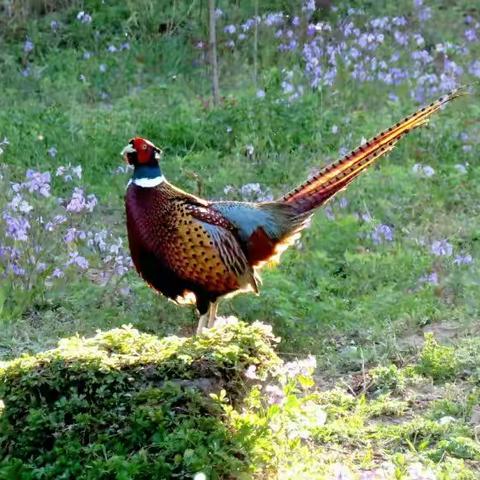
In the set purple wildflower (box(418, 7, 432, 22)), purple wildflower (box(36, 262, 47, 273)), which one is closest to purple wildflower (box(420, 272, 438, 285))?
purple wildflower (box(36, 262, 47, 273))

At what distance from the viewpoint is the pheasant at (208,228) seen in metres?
5.80

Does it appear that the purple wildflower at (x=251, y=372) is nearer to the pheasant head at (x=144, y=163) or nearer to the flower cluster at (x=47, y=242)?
the pheasant head at (x=144, y=163)

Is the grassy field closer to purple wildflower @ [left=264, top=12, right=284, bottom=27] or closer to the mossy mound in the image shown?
purple wildflower @ [left=264, top=12, right=284, bottom=27]

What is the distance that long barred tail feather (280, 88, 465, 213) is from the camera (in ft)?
20.1

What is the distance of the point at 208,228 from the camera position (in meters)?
5.89

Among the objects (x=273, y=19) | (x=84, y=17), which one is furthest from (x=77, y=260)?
(x=84, y=17)

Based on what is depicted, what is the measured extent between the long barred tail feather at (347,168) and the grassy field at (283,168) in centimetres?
57

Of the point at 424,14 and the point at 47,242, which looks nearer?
the point at 47,242

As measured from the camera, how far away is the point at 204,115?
9977mm

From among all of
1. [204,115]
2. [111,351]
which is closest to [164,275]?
[111,351]

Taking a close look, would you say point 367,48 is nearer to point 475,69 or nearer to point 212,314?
point 475,69

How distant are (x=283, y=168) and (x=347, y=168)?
280cm

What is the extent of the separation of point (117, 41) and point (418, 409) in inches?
287

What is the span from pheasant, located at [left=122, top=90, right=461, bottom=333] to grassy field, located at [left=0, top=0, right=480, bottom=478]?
17.8 inches
